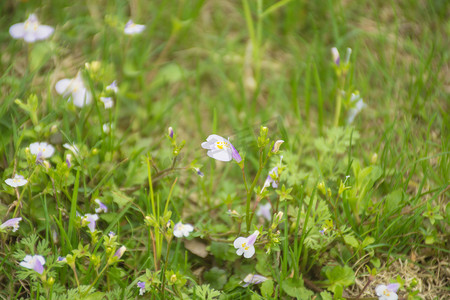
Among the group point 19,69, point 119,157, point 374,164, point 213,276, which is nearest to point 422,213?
point 374,164

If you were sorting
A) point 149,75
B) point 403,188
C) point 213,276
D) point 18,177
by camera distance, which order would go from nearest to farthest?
point 18,177, point 213,276, point 403,188, point 149,75

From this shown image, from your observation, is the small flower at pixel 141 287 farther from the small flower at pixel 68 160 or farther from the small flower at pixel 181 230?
the small flower at pixel 68 160

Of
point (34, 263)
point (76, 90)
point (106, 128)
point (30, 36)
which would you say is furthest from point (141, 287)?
point (30, 36)

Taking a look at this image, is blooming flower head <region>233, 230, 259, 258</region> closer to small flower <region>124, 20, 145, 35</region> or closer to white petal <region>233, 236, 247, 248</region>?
white petal <region>233, 236, 247, 248</region>

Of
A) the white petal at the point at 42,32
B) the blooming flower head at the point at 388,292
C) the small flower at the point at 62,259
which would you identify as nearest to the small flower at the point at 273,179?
the blooming flower head at the point at 388,292

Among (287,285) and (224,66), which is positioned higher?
(224,66)

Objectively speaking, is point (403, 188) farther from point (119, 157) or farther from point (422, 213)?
point (119, 157)
